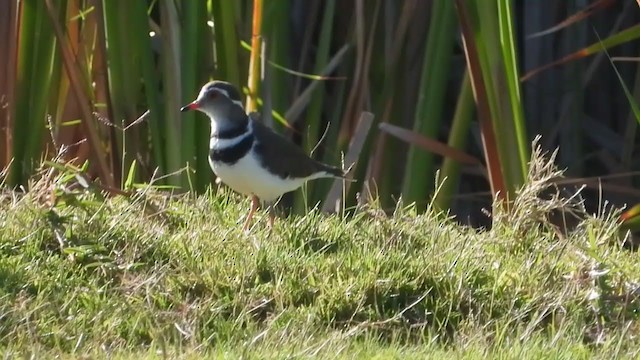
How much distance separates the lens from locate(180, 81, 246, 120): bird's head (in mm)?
5789

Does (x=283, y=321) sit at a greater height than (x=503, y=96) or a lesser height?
lesser

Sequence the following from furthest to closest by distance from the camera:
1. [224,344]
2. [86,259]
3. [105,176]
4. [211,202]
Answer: [105,176] < [211,202] < [86,259] < [224,344]

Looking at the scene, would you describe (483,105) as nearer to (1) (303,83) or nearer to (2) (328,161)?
(2) (328,161)

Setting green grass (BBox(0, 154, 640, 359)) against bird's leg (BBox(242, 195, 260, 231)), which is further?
bird's leg (BBox(242, 195, 260, 231))

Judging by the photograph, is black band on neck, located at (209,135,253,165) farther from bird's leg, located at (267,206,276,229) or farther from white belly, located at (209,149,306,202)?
bird's leg, located at (267,206,276,229)

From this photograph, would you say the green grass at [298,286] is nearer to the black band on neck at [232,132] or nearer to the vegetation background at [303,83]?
the black band on neck at [232,132]

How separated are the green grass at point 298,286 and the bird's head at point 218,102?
77 centimetres

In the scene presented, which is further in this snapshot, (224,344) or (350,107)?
(350,107)

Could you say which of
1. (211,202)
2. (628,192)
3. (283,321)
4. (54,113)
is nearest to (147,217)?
(211,202)

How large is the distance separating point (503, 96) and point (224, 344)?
6.63 feet

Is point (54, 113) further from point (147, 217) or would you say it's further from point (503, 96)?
point (503, 96)

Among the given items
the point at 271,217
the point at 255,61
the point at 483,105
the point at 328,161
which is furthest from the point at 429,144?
the point at 271,217

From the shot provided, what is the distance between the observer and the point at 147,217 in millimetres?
5051

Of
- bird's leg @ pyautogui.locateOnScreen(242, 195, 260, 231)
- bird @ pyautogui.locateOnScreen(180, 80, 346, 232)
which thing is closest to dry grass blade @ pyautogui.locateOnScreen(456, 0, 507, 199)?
bird @ pyautogui.locateOnScreen(180, 80, 346, 232)
